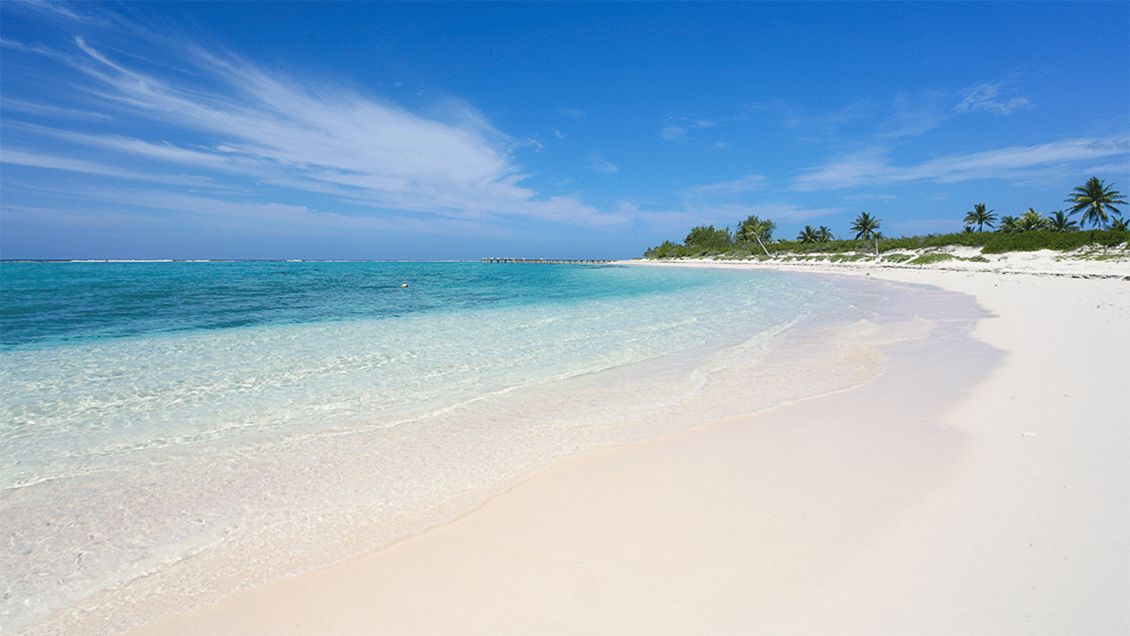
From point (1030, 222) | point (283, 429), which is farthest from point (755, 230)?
point (283, 429)

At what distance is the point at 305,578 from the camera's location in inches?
105

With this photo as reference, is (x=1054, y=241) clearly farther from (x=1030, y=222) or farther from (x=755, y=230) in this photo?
(x=755, y=230)

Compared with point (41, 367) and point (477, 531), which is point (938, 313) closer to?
point (477, 531)

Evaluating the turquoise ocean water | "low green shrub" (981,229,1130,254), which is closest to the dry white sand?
the turquoise ocean water

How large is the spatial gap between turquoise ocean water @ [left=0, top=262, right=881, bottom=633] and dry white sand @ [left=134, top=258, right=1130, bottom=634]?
1.44 feet

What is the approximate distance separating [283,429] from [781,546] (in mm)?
5087

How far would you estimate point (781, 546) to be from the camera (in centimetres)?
281

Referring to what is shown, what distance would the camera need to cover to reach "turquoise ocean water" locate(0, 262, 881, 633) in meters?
2.91

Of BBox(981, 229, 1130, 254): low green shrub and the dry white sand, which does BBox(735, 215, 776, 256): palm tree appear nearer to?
BBox(981, 229, 1130, 254): low green shrub

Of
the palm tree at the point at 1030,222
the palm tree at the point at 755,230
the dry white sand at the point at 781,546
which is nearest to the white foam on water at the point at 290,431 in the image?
the dry white sand at the point at 781,546

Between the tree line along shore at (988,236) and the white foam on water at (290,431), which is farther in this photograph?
the tree line along shore at (988,236)

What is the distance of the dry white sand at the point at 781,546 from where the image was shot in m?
2.28

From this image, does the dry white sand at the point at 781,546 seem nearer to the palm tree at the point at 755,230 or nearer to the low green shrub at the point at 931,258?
the low green shrub at the point at 931,258

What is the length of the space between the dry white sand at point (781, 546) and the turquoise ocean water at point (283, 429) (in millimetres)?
440
